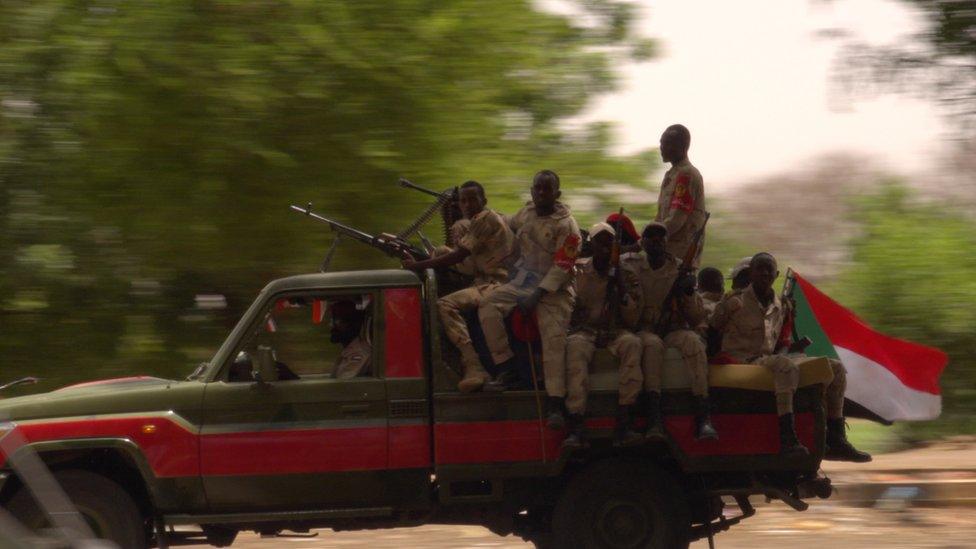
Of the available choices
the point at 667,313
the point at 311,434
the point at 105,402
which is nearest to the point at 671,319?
the point at 667,313

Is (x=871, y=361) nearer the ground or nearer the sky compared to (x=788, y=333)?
nearer the ground

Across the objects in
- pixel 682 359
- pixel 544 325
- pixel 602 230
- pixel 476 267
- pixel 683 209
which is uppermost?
pixel 683 209

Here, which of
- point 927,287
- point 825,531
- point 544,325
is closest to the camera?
point 544,325

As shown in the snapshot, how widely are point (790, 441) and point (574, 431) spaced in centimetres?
116

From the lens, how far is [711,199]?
1602cm

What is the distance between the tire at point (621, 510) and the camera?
789 centimetres

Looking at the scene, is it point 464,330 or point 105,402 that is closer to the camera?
point 105,402

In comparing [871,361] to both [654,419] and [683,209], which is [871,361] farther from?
[654,419]

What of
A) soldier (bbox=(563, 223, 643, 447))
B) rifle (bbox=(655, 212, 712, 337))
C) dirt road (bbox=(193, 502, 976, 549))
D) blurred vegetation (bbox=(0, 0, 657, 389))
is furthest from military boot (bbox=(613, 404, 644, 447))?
blurred vegetation (bbox=(0, 0, 657, 389))

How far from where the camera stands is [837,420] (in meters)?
8.01

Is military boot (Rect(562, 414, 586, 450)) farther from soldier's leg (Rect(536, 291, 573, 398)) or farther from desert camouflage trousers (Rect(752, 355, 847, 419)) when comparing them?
desert camouflage trousers (Rect(752, 355, 847, 419))

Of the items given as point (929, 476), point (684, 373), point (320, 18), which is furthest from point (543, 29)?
point (684, 373)

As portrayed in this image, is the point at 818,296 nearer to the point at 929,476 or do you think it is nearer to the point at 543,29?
the point at 929,476

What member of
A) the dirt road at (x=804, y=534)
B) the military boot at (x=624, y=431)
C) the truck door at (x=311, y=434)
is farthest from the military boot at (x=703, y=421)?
the dirt road at (x=804, y=534)
